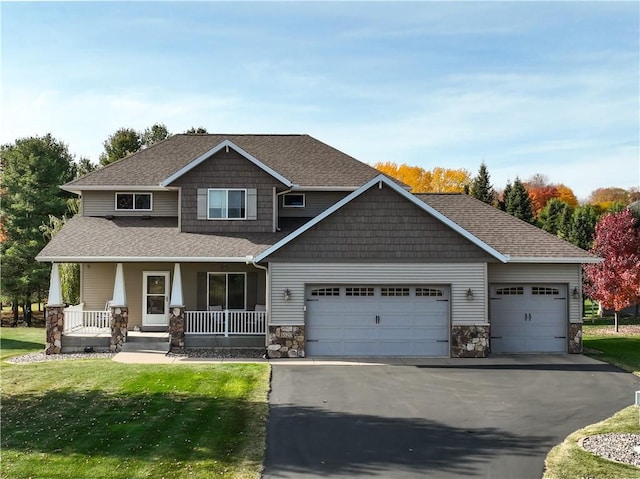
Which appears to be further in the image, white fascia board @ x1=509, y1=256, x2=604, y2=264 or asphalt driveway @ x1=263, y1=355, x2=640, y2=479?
white fascia board @ x1=509, y1=256, x2=604, y2=264

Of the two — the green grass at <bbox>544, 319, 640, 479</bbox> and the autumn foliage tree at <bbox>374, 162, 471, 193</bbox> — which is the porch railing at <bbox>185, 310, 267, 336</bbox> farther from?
the autumn foliage tree at <bbox>374, 162, 471, 193</bbox>

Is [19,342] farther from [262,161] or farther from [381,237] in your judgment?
[381,237]

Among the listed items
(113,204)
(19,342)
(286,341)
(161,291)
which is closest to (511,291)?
(286,341)

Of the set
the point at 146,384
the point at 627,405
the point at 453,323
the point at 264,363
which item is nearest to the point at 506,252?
the point at 453,323

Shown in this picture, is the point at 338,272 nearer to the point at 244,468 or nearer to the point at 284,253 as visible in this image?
the point at 284,253

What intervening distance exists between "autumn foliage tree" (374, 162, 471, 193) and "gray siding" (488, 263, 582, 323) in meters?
47.9

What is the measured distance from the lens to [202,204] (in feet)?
72.4

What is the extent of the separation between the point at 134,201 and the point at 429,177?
166 ft

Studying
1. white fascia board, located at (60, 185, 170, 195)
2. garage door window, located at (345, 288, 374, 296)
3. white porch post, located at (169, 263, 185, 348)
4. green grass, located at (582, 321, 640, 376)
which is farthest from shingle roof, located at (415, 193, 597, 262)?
white fascia board, located at (60, 185, 170, 195)

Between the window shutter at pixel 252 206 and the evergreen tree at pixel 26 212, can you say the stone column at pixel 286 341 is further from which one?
the evergreen tree at pixel 26 212

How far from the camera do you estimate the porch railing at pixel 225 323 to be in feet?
66.2

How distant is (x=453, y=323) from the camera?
1877 cm

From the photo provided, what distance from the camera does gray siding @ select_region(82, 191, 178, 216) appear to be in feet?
77.6

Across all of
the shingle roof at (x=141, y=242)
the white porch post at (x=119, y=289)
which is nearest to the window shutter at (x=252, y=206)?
the shingle roof at (x=141, y=242)
